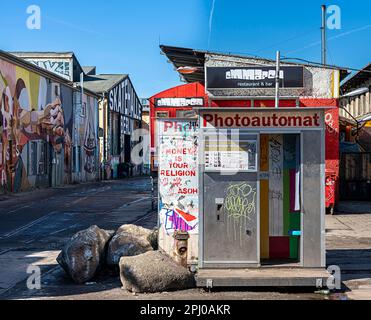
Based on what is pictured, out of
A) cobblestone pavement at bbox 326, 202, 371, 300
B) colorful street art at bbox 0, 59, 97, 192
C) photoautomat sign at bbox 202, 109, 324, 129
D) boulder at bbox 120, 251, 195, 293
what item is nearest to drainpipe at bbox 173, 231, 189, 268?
boulder at bbox 120, 251, 195, 293

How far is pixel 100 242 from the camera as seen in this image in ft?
29.2

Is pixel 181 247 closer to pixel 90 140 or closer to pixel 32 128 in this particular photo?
pixel 32 128

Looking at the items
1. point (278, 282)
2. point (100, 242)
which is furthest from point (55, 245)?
point (278, 282)

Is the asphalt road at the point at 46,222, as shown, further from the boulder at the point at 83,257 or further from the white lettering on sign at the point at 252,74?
the white lettering on sign at the point at 252,74

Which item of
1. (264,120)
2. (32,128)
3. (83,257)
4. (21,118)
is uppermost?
(21,118)

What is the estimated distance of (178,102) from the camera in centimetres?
1441

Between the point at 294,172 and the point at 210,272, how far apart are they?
193cm

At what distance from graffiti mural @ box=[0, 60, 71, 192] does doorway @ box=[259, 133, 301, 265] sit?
2103 cm

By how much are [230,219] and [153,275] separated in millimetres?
1322

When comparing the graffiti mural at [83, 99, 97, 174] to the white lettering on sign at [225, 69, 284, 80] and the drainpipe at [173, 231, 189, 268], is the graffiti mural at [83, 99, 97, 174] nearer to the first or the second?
the white lettering on sign at [225, 69, 284, 80]

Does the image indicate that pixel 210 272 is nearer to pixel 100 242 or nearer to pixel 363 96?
pixel 100 242

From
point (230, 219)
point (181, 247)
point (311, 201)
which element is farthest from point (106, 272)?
point (311, 201)

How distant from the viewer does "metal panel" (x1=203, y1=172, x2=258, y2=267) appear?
7.96 metres

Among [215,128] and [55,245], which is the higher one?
[215,128]
